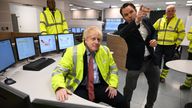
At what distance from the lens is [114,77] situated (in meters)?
1.50

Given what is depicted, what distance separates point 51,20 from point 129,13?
4.92 ft

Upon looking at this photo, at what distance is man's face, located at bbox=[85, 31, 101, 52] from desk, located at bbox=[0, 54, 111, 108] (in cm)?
49

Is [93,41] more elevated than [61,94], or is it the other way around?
[93,41]

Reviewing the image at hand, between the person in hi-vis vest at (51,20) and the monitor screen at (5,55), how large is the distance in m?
0.88

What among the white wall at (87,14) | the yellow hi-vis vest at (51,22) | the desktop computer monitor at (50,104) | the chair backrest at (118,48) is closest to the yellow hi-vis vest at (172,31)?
the chair backrest at (118,48)

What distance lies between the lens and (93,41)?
1.44 m

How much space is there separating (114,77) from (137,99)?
1.23 metres

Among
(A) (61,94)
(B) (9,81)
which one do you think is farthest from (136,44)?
(B) (9,81)

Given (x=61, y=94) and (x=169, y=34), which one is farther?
(x=169, y=34)

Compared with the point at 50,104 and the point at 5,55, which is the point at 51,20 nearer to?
the point at 5,55

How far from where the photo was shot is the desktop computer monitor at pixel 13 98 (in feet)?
1.26

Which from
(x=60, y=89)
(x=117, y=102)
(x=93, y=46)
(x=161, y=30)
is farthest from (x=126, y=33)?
(x=161, y=30)

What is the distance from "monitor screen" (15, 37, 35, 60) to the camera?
1.80 m

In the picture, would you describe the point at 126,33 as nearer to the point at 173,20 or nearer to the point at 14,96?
the point at 14,96
